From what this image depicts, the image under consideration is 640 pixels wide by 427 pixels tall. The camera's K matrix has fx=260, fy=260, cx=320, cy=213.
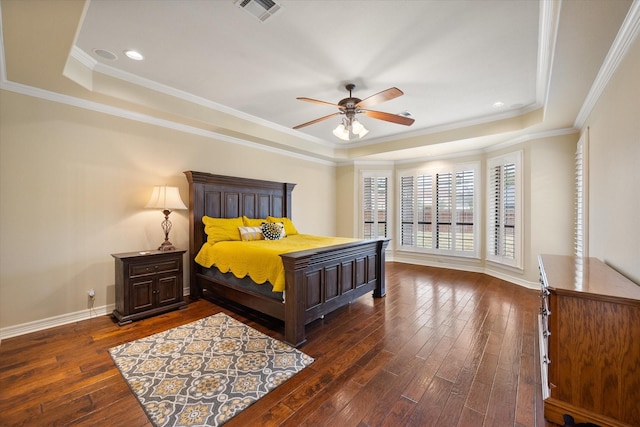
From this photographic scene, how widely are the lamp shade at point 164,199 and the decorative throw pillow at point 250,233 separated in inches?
36.5

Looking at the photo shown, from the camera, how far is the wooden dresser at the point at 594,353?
1.48 m

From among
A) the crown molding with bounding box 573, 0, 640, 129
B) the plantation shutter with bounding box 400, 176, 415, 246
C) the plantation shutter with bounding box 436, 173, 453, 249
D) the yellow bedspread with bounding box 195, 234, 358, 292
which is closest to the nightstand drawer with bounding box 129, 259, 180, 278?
the yellow bedspread with bounding box 195, 234, 358, 292

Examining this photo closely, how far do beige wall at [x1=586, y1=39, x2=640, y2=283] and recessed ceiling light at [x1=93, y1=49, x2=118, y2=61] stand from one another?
4559 millimetres

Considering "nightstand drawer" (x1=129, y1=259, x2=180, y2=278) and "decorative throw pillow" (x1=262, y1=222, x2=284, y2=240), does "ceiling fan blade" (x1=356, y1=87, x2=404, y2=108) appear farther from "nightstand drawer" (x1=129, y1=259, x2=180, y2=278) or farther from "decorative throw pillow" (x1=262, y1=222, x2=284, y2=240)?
"nightstand drawer" (x1=129, y1=259, x2=180, y2=278)

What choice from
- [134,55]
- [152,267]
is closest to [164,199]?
[152,267]

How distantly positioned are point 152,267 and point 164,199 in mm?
898

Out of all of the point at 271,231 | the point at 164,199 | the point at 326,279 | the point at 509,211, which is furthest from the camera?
the point at 509,211

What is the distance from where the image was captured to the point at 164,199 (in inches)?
138

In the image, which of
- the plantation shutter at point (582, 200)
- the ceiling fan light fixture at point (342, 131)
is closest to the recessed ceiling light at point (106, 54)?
the ceiling fan light fixture at point (342, 131)

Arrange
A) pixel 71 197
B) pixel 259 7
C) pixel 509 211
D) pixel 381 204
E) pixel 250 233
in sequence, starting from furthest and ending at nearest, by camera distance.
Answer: pixel 381 204, pixel 509 211, pixel 250 233, pixel 71 197, pixel 259 7

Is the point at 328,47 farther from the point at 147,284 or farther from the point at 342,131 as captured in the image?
the point at 147,284

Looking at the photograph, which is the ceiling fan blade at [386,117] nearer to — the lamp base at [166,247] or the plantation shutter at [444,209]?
the lamp base at [166,247]


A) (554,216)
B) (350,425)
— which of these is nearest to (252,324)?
(350,425)

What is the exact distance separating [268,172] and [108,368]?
155 inches
